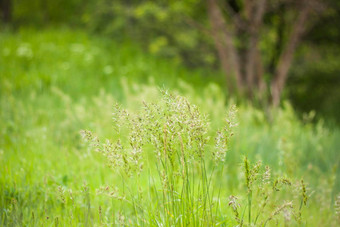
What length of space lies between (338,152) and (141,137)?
4.01 meters

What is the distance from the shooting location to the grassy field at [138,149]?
1.79 metres

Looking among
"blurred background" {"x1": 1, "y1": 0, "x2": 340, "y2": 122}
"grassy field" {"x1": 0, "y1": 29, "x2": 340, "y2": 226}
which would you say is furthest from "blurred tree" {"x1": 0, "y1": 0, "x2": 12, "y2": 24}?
"grassy field" {"x1": 0, "y1": 29, "x2": 340, "y2": 226}

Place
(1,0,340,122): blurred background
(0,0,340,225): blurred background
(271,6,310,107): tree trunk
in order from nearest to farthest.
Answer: (0,0,340,225): blurred background, (271,6,310,107): tree trunk, (1,0,340,122): blurred background

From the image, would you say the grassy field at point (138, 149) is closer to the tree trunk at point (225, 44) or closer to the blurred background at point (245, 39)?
the blurred background at point (245, 39)

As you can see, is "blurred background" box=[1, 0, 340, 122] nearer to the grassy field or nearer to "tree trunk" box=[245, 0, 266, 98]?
"tree trunk" box=[245, 0, 266, 98]

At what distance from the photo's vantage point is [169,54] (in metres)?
11.1

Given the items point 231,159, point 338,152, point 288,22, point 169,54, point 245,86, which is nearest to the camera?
point 231,159

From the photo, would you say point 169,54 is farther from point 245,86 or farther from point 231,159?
point 231,159

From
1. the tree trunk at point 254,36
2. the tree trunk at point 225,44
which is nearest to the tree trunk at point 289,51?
the tree trunk at point 254,36

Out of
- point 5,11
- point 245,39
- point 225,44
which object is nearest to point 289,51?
point 225,44

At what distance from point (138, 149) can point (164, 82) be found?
435mm

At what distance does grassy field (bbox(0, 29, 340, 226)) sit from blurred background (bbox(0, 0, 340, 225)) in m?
0.04

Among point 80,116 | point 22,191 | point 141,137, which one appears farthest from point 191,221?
point 80,116

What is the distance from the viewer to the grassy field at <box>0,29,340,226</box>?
1.79 m
